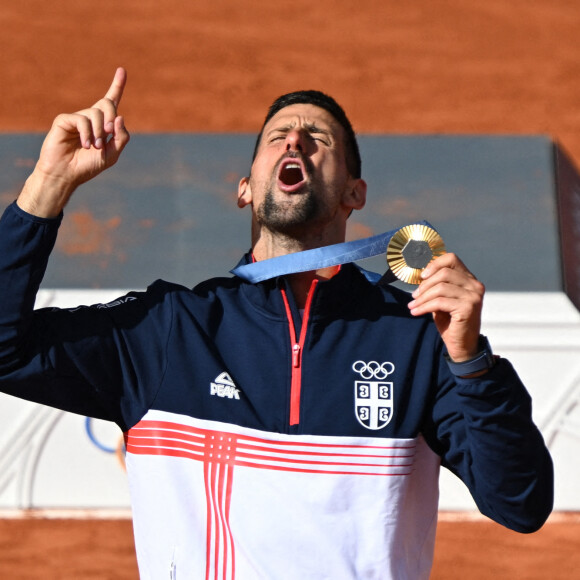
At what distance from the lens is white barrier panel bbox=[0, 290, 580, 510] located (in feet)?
14.9

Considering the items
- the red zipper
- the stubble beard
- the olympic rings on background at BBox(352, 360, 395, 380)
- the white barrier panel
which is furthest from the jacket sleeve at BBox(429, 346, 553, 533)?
the white barrier panel

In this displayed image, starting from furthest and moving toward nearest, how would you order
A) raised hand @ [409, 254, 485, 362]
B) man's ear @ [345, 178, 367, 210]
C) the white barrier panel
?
the white barrier panel, man's ear @ [345, 178, 367, 210], raised hand @ [409, 254, 485, 362]

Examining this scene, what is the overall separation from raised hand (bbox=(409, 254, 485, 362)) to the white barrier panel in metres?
3.14

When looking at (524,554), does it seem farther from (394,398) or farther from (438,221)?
(394,398)

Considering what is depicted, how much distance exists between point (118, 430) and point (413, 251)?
3183 millimetres

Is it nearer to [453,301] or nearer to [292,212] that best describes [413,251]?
[453,301]

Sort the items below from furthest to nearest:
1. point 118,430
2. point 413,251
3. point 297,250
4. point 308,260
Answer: point 118,430 → point 297,250 → point 308,260 → point 413,251

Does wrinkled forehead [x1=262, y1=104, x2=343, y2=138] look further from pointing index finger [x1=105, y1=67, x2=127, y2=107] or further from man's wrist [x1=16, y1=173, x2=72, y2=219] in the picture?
man's wrist [x1=16, y1=173, x2=72, y2=219]

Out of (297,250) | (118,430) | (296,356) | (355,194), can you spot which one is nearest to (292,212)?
(297,250)

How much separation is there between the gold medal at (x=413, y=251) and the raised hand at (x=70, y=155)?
543mm

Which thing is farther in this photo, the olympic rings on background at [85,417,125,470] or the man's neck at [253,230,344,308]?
the olympic rings on background at [85,417,125,470]

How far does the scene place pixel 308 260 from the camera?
1.89m

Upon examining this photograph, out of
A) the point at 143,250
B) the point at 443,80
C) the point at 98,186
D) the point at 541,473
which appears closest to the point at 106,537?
the point at 143,250

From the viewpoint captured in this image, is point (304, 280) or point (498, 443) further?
point (304, 280)
